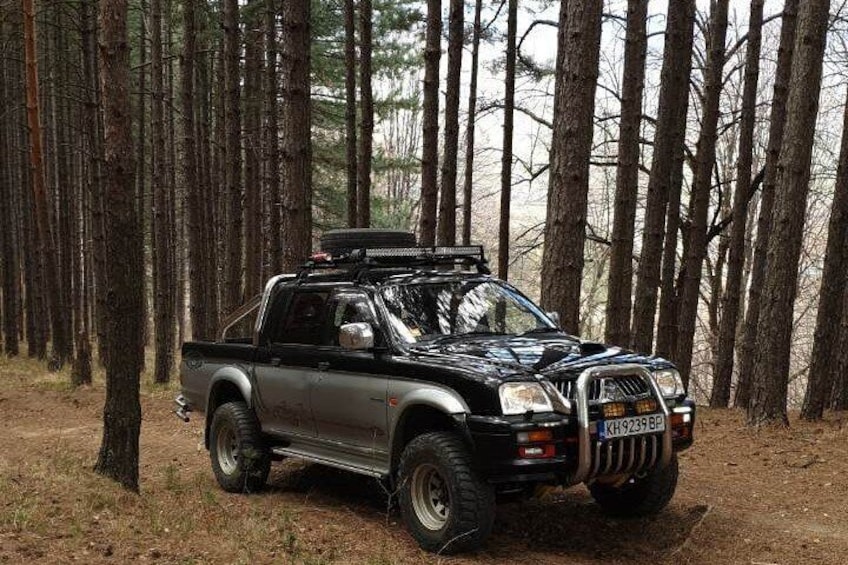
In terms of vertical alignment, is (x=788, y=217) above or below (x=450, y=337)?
above

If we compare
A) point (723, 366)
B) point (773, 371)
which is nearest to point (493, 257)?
point (723, 366)

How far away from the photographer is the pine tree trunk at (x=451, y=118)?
16.9 meters

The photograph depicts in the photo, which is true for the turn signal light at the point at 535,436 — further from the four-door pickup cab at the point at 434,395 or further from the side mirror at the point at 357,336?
the side mirror at the point at 357,336

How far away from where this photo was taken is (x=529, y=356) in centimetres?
625

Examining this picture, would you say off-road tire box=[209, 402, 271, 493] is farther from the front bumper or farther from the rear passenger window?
the front bumper

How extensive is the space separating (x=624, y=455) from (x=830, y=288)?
803cm

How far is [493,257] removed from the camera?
5181cm

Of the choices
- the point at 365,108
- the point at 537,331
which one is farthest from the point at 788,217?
the point at 365,108

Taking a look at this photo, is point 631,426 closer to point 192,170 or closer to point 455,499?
point 455,499

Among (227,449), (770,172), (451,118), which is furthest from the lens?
(451,118)

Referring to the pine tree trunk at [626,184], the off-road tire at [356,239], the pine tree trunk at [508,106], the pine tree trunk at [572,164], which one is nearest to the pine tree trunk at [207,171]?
the pine tree trunk at [508,106]

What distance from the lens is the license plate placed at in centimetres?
579

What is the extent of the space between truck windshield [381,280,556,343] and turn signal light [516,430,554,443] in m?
1.50

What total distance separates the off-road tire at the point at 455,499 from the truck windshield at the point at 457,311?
3.49 ft
